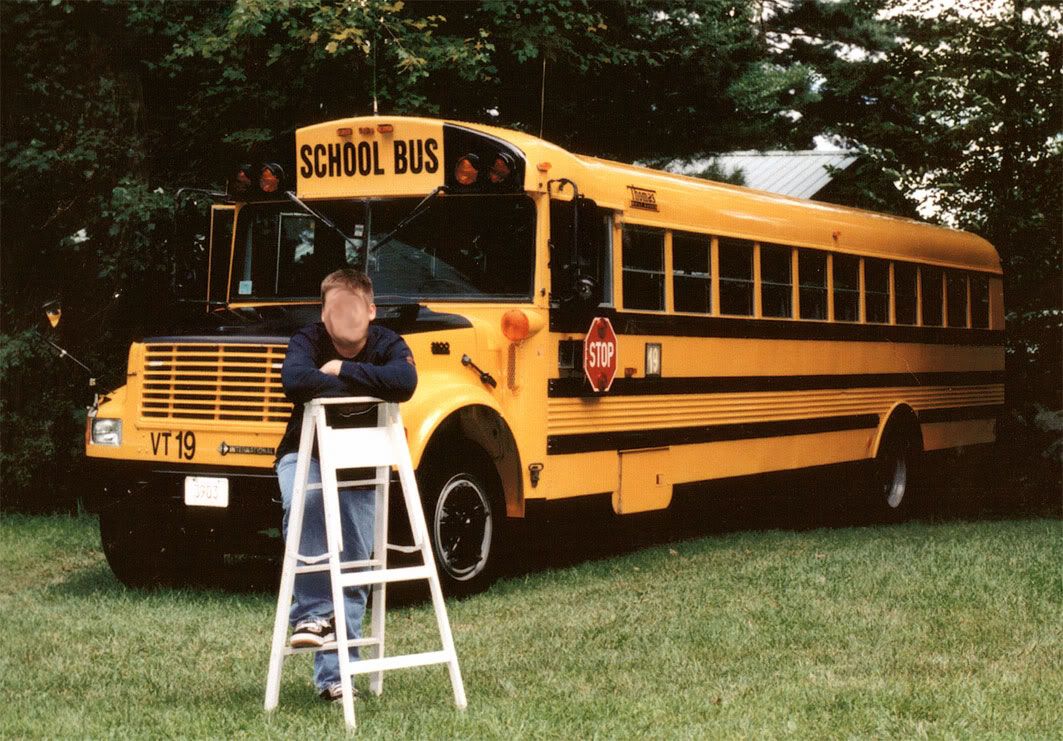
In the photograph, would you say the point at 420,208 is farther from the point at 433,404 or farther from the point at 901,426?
the point at 901,426

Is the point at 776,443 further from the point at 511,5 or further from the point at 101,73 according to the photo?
the point at 101,73

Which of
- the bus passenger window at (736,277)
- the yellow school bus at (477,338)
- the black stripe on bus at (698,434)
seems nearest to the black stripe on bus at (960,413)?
the black stripe on bus at (698,434)

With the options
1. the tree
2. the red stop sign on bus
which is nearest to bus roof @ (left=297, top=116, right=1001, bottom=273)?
the red stop sign on bus

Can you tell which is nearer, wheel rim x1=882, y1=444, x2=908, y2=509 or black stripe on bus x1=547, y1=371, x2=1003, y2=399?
black stripe on bus x1=547, y1=371, x2=1003, y2=399

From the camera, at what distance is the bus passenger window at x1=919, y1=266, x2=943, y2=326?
15.5 metres

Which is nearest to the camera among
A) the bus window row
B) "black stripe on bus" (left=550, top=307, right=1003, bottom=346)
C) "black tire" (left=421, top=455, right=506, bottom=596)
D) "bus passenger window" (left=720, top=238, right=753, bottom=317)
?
"black tire" (left=421, top=455, right=506, bottom=596)

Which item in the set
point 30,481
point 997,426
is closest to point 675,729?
point 30,481

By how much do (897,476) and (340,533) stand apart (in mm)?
9948

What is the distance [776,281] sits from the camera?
505 inches

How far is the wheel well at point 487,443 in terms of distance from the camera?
30.7 feet

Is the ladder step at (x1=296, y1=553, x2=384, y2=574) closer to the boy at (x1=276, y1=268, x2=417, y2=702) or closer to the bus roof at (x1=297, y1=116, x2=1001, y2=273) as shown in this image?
the boy at (x1=276, y1=268, x2=417, y2=702)

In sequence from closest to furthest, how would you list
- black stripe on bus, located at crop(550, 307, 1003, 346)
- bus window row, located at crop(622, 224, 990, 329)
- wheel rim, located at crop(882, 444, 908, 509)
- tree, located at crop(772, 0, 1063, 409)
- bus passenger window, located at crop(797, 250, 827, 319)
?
black stripe on bus, located at crop(550, 307, 1003, 346), bus window row, located at crop(622, 224, 990, 329), bus passenger window, located at crop(797, 250, 827, 319), wheel rim, located at crop(882, 444, 908, 509), tree, located at crop(772, 0, 1063, 409)

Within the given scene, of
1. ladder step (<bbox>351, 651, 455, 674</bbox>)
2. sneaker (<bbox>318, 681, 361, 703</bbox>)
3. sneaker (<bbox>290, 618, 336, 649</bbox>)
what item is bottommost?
sneaker (<bbox>318, 681, 361, 703</bbox>)

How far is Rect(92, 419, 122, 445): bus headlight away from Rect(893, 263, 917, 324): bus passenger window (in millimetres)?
7644
